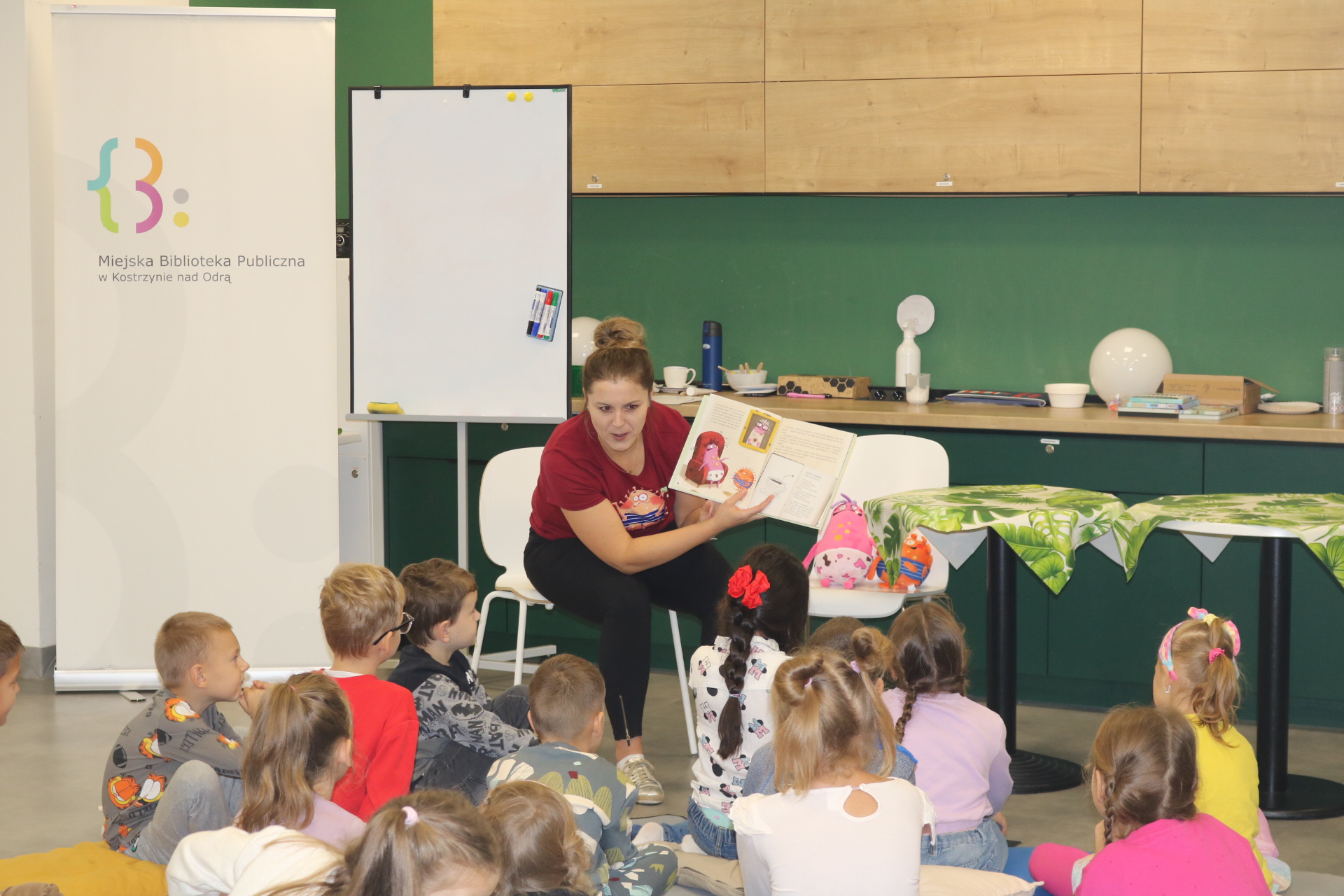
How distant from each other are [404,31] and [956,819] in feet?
12.9

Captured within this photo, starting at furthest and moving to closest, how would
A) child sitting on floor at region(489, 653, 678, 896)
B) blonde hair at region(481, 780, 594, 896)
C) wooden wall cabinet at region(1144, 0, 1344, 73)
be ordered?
wooden wall cabinet at region(1144, 0, 1344, 73) < child sitting on floor at region(489, 653, 678, 896) < blonde hair at region(481, 780, 594, 896)

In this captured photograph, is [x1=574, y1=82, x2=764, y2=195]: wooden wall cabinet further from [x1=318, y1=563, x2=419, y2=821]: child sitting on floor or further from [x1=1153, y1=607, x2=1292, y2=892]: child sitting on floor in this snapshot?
[x1=1153, y1=607, x2=1292, y2=892]: child sitting on floor

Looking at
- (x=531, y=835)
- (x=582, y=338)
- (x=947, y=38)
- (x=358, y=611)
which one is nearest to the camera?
(x=531, y=835)

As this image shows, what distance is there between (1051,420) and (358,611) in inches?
86.4

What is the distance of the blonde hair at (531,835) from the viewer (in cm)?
168

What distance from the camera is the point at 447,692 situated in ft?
8.52

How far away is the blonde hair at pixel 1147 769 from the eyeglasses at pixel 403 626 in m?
1.30

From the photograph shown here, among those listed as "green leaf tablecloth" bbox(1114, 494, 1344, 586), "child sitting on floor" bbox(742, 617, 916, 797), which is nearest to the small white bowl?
"green leaf tablecloth" bbox(1114, 494, 1344, 586)

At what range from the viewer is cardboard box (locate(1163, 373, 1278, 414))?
12.9 ft

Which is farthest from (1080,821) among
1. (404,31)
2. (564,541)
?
(404,31)

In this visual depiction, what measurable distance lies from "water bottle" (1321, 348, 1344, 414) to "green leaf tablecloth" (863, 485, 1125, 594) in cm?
122

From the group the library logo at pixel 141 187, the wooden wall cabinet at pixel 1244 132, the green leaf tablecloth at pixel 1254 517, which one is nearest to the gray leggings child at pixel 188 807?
the green leaf tablecloth at pixel 1254 517

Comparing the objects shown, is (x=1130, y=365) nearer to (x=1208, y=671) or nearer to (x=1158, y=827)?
(x=1208, y=671)

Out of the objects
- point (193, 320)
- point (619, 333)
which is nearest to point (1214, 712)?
point (619, 333)
